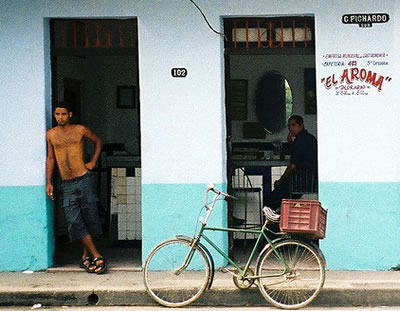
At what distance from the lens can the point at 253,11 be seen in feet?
33.6

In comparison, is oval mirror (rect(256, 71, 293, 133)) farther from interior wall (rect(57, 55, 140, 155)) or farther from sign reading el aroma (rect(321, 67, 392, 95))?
sign reading el aroma (rect(321, 67, 392, 95))

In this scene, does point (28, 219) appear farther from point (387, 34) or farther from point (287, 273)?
point (387, 34)

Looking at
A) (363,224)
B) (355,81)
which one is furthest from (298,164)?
(355,81)

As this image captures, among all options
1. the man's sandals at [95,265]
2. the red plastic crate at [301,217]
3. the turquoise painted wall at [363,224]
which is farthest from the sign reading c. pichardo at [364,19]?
the man's sandals at [95,265]

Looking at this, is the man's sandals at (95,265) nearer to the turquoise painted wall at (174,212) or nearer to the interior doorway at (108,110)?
the interior doorway at (108,110)

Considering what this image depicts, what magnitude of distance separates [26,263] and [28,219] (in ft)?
1.72

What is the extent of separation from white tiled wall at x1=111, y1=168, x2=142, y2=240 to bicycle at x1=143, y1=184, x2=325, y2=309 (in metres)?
2.58

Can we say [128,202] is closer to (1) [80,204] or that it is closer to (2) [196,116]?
(1) [80,204]

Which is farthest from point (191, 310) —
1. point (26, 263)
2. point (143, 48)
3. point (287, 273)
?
point (143, 48)

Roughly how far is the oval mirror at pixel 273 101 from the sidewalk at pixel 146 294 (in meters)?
5.68

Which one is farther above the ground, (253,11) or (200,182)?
(253,11)

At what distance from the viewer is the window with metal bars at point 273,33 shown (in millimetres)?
10484

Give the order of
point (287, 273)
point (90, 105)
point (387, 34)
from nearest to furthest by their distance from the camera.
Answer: point (287, 273), point (387, 34), point (90, 105)

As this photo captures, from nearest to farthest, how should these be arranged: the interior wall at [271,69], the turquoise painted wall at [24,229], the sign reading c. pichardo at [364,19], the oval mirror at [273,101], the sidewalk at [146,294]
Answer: the sidewalk at [146,294] → the sign reading c. pichardo at [364,19] → the turquoise painted wall at [24,229] → the interior wall at [271,69] → the oval mirror at [273,101]
